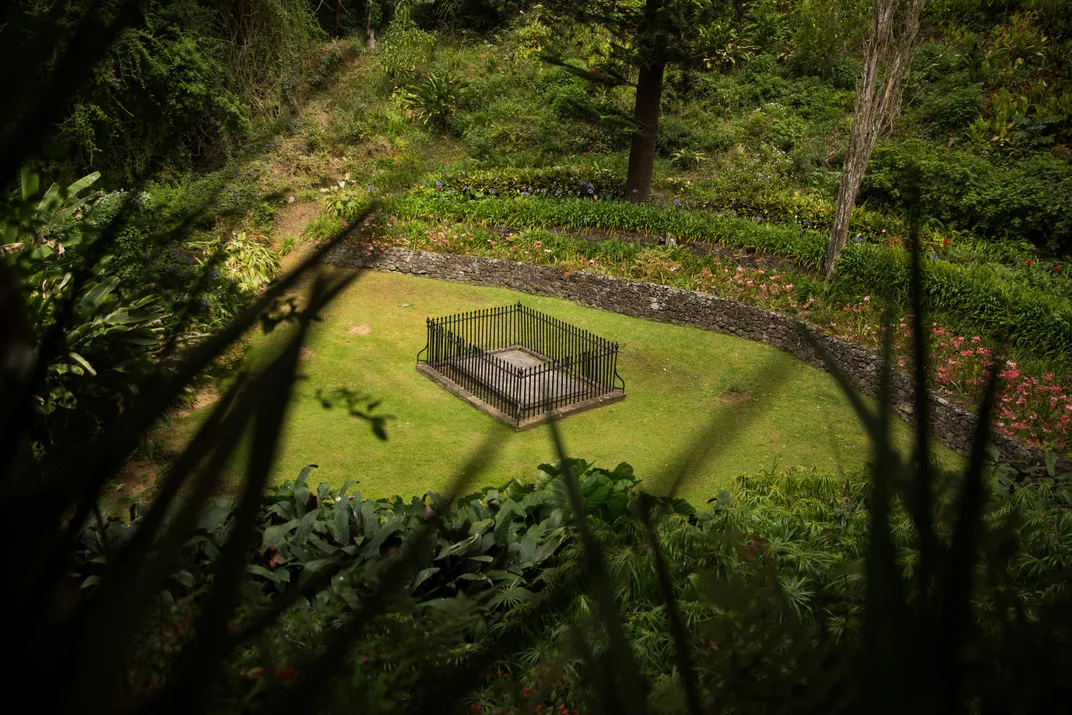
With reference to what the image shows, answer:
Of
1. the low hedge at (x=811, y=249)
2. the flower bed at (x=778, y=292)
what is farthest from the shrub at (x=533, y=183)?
the flower bed at (x=778, y=292)

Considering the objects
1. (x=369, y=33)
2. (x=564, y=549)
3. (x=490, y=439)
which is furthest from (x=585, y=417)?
(x=369, y=33)

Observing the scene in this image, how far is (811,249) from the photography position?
1236cm

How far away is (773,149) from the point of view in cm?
1808

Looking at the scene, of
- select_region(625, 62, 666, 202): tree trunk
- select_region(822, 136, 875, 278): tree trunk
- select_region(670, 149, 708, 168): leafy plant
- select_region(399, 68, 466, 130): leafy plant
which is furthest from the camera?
select_region(399, 68, 466, 130): leafy plant

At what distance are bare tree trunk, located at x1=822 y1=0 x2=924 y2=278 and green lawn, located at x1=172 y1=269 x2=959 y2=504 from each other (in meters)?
2.44

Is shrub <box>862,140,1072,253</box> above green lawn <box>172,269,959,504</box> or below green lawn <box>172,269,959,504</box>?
above

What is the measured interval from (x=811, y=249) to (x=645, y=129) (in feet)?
13.2

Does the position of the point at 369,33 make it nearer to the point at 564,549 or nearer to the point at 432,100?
the point at 432,100

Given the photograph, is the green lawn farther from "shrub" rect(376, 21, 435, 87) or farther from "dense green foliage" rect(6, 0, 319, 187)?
"shrub" rect(376, 21, 435, 87)

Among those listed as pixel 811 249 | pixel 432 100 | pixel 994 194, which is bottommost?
pixel 811 249

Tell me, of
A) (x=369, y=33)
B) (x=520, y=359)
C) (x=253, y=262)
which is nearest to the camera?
(x=520, y=359)

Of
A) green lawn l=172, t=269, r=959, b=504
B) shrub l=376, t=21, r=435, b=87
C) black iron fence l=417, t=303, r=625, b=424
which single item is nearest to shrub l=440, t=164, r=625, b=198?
green lawn l=172, t=269, r=959, b=504

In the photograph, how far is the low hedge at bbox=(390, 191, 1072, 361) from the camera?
9.47 m

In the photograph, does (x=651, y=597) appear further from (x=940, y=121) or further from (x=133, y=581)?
(x=940, y=121)
